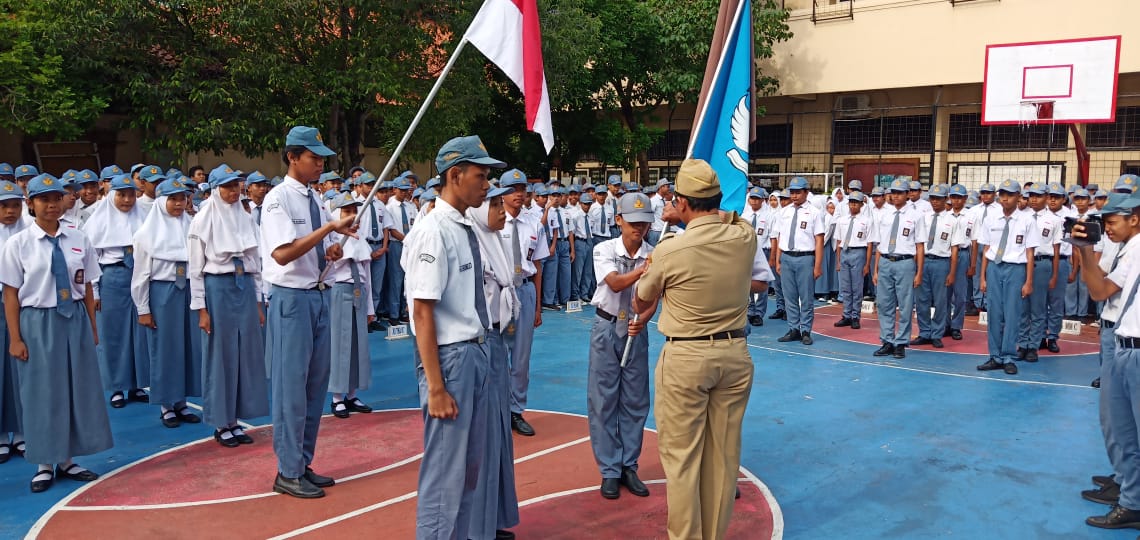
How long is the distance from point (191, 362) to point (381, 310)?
5.36 meters

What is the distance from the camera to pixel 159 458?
6.47 meters

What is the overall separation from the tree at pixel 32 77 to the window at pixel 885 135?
62.1ft

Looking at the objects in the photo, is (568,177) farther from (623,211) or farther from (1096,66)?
(623,211)

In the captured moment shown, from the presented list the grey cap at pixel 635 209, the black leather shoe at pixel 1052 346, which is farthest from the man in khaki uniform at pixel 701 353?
the black leather shoe at pixel 1052 346

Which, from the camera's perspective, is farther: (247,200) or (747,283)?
(247,200)

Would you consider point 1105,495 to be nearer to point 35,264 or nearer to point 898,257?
point 898,257

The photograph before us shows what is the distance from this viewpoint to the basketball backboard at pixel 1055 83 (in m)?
15.6

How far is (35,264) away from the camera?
563 centimetres

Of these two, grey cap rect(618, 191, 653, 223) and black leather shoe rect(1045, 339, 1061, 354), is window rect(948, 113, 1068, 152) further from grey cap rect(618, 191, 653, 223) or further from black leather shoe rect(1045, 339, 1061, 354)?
grey cap rect(618, 191, 653, 223)

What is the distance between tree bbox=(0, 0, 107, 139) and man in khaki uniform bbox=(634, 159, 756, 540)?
13.7 metres

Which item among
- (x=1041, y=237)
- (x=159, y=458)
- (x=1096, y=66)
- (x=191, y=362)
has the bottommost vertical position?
(x=159, y=458)

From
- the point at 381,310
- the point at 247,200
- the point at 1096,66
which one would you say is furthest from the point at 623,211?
the point at 1096,66

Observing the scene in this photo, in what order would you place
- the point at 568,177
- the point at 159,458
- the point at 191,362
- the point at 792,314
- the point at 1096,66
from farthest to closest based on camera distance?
the point at 568,177 < the point at 1096,66 < the point at 792,314 < the point at 191,362 < the point at 159,458

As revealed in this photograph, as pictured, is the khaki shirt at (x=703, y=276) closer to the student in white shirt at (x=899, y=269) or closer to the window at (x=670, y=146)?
the student in white shirt at (x=899, y=269)
